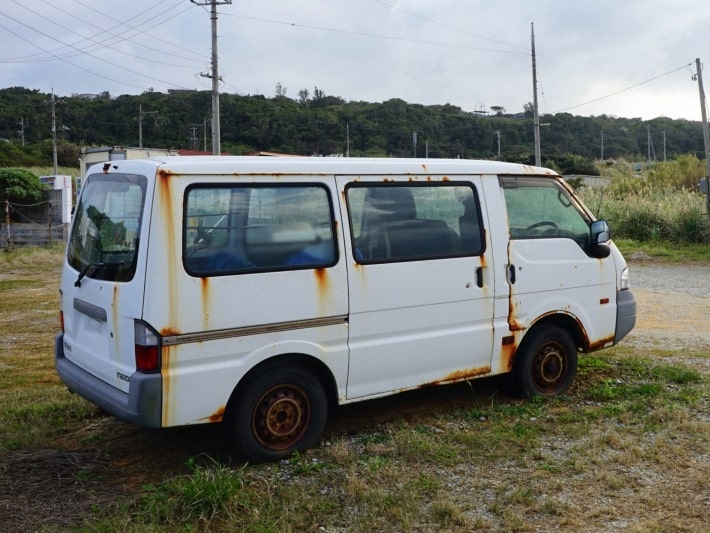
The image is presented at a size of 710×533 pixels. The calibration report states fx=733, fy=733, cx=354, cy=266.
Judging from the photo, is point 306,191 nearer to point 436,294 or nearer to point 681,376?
point 436,294

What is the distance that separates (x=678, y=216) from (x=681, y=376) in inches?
636

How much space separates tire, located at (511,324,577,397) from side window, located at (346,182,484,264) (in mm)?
996

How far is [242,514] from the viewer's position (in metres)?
3.92

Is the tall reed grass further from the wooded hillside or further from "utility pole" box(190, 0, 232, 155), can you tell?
the wooded hillside

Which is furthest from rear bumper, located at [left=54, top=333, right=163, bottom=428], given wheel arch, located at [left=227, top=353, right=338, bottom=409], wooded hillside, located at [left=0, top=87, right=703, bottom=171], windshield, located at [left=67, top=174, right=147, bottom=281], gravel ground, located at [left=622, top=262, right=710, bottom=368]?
wooded hillside, located at [left=0, top=87, right=703, bottom=171]

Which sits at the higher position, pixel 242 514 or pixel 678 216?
pixel 678 216

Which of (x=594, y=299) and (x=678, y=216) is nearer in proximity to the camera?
(x=594, y=299)

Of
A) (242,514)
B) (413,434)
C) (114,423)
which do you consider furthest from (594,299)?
(114,423)

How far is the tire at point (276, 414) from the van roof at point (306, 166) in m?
1.28

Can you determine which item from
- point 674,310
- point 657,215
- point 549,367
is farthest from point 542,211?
point 657,215

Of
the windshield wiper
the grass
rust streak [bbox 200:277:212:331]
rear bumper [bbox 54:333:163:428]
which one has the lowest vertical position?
Answer: the grass

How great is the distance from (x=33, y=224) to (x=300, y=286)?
2467cm

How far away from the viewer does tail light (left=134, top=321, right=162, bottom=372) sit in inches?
166

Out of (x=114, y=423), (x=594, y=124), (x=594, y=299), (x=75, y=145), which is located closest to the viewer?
(x=114, y=423)
